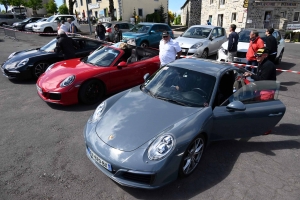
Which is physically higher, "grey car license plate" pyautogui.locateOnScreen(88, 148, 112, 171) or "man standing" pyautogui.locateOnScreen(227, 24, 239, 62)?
"man standing" pyautogui.locateOnScreen(227, 24, 239, 62)

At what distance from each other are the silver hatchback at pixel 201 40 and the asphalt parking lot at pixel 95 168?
5.10 m

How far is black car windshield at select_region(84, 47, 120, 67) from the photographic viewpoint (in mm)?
5788

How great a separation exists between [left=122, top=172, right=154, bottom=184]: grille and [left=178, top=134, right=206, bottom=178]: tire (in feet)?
1.55

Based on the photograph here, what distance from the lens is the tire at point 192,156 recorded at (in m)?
2.90

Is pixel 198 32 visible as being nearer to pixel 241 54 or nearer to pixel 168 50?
pixel 241 54

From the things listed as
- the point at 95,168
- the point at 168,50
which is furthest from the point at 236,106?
the point at 168,50

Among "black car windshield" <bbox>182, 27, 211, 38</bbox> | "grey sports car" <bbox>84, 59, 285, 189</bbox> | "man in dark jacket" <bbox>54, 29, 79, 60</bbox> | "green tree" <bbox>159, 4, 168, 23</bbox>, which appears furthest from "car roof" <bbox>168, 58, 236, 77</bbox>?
"green tree" <bbox>159, 4, 168, 23</bbox>

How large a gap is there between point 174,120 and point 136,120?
538 mm

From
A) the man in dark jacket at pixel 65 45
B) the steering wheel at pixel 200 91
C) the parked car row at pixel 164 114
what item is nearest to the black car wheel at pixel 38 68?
the man in dark jacket at pixel 65 45

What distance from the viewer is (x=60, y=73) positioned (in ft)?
17.5

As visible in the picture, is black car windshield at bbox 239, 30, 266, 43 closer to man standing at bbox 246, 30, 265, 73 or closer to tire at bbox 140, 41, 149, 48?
man standing at bbox 246, 30, 265, 73

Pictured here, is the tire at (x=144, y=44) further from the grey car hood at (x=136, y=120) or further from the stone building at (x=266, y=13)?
the stone building at (x=266, y=13)

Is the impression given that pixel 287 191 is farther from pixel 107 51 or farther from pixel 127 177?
pixel 107 51

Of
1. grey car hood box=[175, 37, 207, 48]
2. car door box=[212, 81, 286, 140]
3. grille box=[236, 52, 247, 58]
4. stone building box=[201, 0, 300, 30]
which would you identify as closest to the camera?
car door box=[212, 81, 286, 140]
